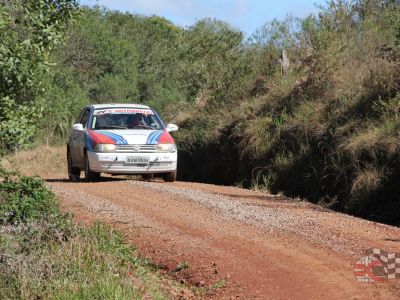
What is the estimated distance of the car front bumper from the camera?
53.4 ft

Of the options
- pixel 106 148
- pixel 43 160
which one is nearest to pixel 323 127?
pixel 106 148

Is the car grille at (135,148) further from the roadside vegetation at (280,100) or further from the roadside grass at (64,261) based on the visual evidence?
the roadside grass at (64,261)

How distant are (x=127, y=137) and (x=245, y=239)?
24.0ft

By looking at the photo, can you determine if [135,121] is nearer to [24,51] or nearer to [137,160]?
[137,160]

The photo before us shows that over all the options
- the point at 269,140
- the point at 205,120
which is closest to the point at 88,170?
the point at 269,140

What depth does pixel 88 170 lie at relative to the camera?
16844 mm

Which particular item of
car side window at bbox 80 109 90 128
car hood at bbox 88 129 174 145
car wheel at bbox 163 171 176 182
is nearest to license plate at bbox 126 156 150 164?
car hood at bbox 88 129 174 145

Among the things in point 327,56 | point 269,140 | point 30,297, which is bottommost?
point 30,297

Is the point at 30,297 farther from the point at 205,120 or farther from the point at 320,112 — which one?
the point at 205,120

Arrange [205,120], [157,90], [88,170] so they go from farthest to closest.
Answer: [157,90] → [205,120] → [88,170]

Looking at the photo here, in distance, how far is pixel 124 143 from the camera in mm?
16391

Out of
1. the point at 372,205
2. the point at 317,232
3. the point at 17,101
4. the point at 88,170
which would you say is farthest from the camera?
the point at 88,170

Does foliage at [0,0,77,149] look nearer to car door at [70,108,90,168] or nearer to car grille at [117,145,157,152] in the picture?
car grille at [117,145,157,152]

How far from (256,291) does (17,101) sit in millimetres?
5140
